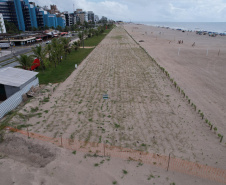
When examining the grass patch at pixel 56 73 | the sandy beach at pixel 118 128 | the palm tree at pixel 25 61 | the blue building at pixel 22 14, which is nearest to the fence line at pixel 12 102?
A: the sandy beach at pixel 118 128

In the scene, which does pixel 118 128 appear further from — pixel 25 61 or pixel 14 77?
pixel 25 61

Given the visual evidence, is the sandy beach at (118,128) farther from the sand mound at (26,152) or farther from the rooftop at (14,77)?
the rooftop at (14,77)

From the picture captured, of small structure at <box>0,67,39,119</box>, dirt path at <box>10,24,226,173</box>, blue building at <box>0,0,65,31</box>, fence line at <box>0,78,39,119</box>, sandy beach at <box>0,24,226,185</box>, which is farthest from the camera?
blue building at <box>0,0,65,31</box>

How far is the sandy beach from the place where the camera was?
7871mm

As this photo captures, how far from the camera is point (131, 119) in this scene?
1286 centimetres

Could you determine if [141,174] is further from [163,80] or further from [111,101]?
[163,80]

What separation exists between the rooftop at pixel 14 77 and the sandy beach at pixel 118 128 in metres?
1.99

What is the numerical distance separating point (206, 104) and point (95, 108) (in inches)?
392

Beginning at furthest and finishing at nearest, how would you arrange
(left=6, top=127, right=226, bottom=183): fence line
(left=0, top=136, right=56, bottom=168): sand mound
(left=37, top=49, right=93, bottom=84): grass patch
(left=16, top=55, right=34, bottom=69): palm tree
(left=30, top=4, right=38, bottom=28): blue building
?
(left=30, top=4, right=38, bottom=28): blue building → (left=37, top=49, right=93, bottom=84): grass patch → (left=16, top=55, right=34, bottom=69): palm tree → (left=0, top=136, right=56, bottom=168): sand mound → (left=6, top=127, right=226, bottom=183): fence line

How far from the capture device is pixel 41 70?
25344mm

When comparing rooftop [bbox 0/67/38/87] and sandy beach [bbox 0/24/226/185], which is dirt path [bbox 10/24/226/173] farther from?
rooftop [bbox 0/67/38/87]

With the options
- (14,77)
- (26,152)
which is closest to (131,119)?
(26,152)

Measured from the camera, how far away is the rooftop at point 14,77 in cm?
1494

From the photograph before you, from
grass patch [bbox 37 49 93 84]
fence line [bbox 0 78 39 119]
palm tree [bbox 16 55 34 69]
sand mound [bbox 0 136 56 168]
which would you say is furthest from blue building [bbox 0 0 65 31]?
sand mound [bbox 0 136 56 168]
